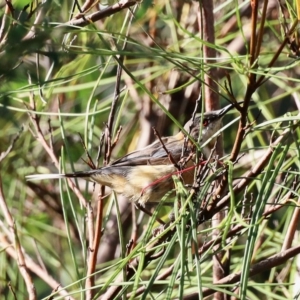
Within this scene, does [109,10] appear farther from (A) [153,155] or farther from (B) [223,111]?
(A) [153,155]

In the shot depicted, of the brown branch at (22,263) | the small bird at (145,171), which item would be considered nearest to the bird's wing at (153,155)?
the small bird at (145,171)

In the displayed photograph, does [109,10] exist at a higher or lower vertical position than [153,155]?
higher

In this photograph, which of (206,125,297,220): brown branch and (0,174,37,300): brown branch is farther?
(0,174,37,300): brown branch

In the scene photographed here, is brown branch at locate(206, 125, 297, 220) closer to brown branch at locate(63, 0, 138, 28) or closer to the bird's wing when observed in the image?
brown branch at locate(63, 0, 138, 28)

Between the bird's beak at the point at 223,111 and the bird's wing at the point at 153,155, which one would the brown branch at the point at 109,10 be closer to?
the bird's beak at the point at 223,111

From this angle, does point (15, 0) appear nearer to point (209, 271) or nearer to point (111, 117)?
point (111, 117)

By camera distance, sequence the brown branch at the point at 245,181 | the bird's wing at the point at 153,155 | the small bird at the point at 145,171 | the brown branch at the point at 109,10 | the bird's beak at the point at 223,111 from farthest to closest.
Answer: the bird's wing at the point at 153,155 → the small bird at the point at 145,171 → the bird's beak at the point at 223,111 → the brown branch at the point at 109,10 → the brown branch at the point at 245,181

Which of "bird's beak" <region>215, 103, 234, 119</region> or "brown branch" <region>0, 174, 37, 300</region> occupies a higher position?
"bird's beak" <region>215, 103, 234, 119</region>

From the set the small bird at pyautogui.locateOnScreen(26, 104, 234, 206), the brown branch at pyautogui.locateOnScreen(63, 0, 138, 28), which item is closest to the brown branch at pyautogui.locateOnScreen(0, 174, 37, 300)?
the small bird at pyautogui.locateOnScreen(26, 104, 234, 206)

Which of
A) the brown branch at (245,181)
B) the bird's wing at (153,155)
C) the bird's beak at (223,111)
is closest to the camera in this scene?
the brown branch at (245,181)

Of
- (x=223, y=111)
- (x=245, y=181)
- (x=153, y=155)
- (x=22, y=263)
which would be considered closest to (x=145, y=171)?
(x=153, y=155)

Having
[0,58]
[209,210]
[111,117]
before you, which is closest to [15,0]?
[111,117]

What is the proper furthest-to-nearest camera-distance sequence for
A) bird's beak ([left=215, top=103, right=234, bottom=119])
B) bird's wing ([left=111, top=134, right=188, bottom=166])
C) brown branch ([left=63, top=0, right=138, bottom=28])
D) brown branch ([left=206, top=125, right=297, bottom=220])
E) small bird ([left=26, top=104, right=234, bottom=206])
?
bird's wing ([left=111, top=134, right=188, bottom=166]) < small bird ([left=26, top=104, right=234, bottom=206]) < bird's beak ([left=215, top=103, right=234, bottom=119]) < brown branch ([left=63, top=0, right=138, bottom=28]) < brown branch ([left=206, top=125, right=297, bottom=220])
